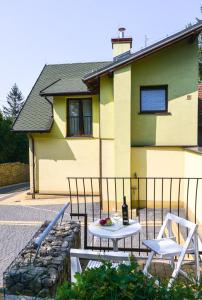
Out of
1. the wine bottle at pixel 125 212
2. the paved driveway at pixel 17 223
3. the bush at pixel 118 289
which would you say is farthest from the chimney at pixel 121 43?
the bush at pixel 118 289

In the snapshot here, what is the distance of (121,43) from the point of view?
42.9 feet

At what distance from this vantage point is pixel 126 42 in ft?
42.8

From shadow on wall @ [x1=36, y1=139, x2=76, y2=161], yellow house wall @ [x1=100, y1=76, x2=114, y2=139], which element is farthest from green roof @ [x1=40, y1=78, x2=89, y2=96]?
shadow on wall @ [x1=36, y1=139, x2=76, y2=161]

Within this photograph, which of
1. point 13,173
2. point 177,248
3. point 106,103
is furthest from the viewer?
point 13,173

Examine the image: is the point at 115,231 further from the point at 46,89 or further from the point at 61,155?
the point at 46,89

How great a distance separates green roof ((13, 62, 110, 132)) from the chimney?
7.67 feet

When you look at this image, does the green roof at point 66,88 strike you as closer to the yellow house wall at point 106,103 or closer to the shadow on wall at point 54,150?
the yellow house wall at point 106,103

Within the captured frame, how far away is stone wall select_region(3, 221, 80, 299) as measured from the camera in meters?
2.50

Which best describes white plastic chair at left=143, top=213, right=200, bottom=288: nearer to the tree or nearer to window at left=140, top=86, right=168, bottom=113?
window at left=140, top=86, right=168, bottom=113

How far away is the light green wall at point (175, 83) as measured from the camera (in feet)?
30.7

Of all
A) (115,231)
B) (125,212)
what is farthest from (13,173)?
(115,231)

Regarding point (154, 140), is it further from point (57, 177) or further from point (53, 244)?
point (53, 244)

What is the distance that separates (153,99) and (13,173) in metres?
13.8

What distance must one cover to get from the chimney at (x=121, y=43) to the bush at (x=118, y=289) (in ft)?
41.2
